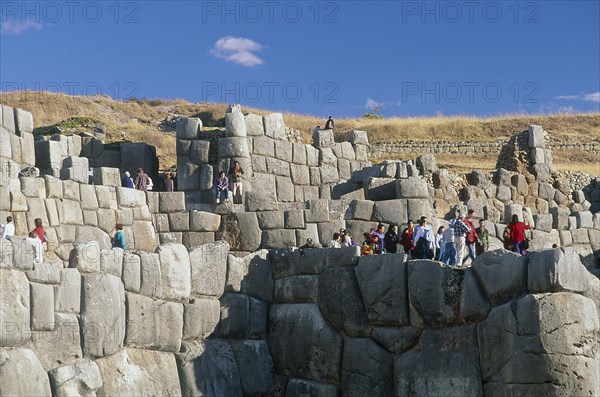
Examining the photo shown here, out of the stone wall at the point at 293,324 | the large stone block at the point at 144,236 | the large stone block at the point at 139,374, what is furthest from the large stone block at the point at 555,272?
the large stone block at the point at 144,236

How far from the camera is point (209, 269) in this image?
55.2 feet

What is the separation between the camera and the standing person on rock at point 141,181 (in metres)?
24.8

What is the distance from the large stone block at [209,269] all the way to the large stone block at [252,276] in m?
0.20

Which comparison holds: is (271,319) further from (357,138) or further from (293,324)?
(357,138)

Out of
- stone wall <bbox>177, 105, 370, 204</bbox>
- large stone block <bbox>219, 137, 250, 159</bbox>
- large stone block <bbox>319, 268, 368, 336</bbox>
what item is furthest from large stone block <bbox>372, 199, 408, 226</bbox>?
large stone block <bbox>319, 268, 368, 336</bbox>

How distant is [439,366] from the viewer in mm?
15047

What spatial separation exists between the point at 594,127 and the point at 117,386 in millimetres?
48485

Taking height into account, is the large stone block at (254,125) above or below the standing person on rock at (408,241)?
above

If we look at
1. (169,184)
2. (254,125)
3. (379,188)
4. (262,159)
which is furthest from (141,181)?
(379,188)

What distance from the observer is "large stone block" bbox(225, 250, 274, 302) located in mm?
17297

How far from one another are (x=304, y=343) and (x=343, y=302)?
1036 millimetres

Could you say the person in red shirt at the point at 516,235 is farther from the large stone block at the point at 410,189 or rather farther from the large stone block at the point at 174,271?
the large stone block at the point at 174,271

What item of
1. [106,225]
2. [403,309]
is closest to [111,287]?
[403,309]

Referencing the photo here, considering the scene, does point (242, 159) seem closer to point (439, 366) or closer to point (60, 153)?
point (60, 153)
